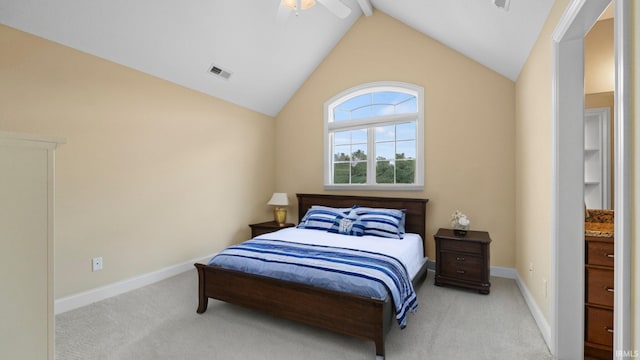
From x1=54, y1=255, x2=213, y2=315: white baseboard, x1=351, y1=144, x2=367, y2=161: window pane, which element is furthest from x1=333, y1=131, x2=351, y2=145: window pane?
x1=54, y1=255, x2=213, y2=315: white baseboard

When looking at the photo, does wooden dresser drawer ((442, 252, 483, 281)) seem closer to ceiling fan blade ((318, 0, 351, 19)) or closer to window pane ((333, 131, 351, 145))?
window pane ((333, 131, 351, 145))

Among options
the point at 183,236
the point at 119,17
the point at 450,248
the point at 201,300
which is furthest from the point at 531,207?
the point at 119,17

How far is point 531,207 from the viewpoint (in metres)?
2.71

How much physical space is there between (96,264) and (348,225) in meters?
2.72

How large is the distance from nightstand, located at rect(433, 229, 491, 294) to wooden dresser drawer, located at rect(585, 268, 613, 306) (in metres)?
1.19

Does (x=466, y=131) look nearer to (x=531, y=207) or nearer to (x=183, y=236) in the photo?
(x=531, y=207)

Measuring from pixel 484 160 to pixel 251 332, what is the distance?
3260 millimetres

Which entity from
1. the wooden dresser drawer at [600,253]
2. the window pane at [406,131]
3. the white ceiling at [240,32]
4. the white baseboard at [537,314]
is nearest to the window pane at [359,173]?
the window pane at [406,131]

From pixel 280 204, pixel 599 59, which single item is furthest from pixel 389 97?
pixel 280 204

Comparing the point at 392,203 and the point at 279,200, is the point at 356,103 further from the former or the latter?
the point at 279,200

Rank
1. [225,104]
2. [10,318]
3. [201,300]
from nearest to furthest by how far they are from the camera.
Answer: [10,318] → [201,300] → [225,104]

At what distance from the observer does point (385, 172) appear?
4.32m

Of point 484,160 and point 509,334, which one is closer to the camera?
point 509,334

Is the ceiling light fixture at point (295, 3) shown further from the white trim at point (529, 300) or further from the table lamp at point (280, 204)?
the white trim at point (529, 300)
